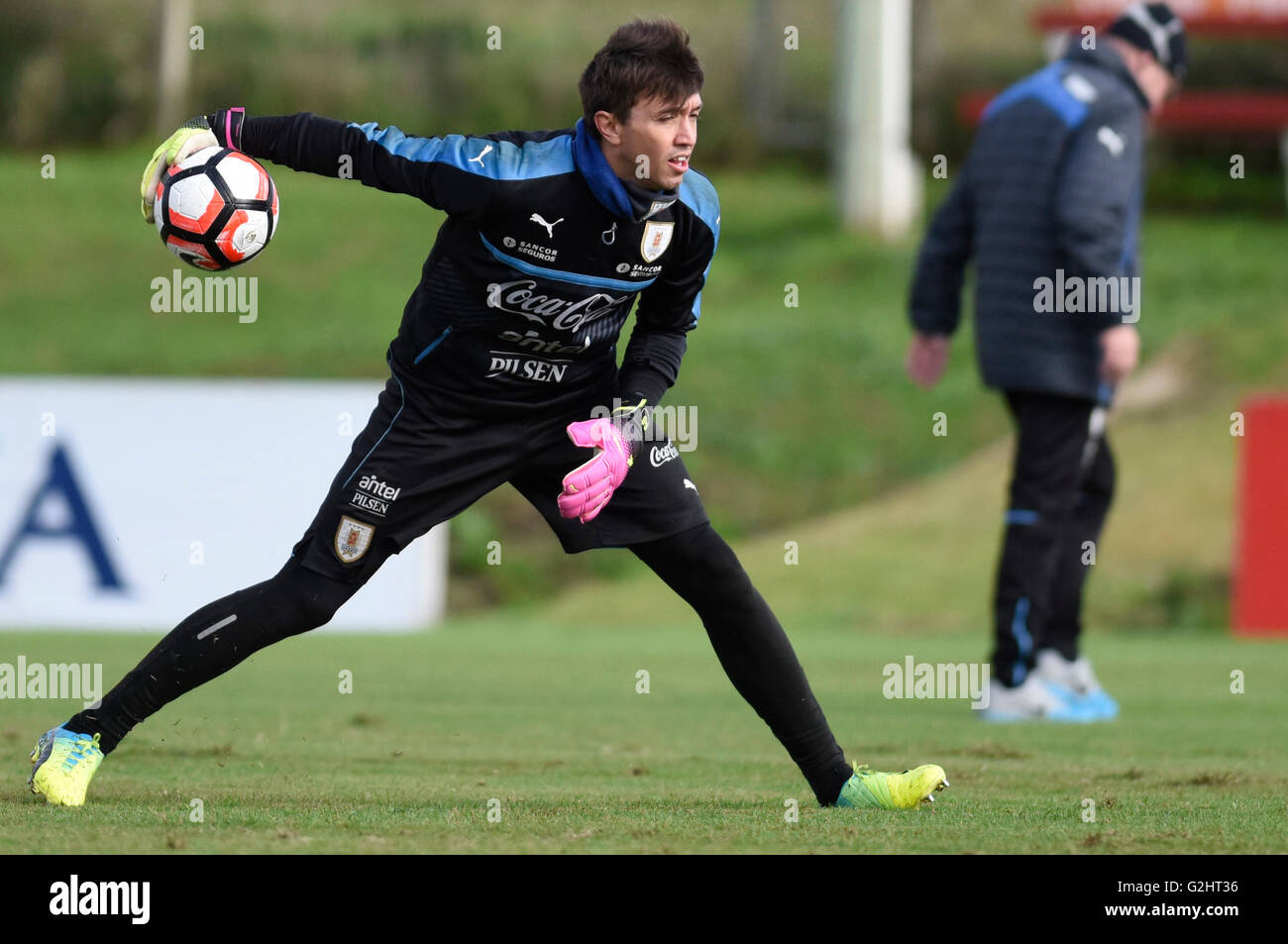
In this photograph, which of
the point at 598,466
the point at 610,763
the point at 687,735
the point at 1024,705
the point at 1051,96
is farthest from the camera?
the point at 1051,96

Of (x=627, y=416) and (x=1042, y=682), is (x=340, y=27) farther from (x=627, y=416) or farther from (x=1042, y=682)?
(x=627, y=416)

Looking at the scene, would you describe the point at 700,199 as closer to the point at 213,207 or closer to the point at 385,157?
the point at 385,157

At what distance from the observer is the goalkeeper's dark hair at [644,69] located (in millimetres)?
4949

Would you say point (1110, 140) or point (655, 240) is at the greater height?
point (1110, 140)

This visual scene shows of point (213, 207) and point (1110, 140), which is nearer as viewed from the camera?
point (213, 207)

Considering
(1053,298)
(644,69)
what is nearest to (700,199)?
(644,69)

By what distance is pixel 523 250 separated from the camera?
511cm

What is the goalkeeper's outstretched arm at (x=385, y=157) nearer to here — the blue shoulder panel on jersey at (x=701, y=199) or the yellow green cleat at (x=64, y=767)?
the blue shoulder panel on jersey at (x=701, y=199)

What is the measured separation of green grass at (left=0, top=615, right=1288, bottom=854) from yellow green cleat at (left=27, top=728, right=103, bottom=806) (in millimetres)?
107

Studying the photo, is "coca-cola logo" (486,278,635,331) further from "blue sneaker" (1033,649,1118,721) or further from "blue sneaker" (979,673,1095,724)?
"blue sneaker" (1033,649,1118,721)

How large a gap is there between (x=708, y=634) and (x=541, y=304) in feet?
3.39

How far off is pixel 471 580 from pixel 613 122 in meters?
10.9

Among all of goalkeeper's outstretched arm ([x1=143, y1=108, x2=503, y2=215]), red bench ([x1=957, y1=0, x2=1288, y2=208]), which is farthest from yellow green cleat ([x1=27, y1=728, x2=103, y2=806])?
red bench ([x1=957, y1=0, x2=1288, y2=208])

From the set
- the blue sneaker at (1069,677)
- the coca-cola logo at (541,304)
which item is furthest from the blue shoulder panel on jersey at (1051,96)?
the coca-cola logo at (541,304)
